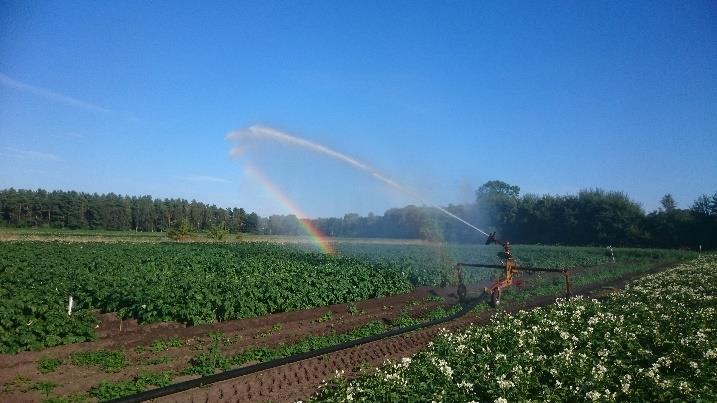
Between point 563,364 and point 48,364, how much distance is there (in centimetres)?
1125

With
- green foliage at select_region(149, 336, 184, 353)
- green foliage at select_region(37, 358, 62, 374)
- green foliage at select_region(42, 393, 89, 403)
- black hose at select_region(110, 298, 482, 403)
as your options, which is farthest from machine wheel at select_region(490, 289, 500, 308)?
green foliage at select_region(37, 358, 62, 374)

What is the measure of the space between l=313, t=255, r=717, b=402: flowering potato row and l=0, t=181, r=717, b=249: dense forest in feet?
106

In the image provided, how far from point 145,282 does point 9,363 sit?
769 cm

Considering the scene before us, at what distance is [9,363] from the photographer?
9.97m

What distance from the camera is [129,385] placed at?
904 cm

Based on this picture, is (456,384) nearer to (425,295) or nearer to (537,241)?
(425,295)

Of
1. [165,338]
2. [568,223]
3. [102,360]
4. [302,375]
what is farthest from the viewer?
[568,223]

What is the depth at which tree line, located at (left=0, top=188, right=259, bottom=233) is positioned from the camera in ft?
360

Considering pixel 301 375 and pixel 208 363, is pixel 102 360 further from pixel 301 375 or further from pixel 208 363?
pixel 301 375

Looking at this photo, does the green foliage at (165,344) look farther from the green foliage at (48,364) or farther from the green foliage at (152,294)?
the green foliage at (48,364)

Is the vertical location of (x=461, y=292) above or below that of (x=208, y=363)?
above

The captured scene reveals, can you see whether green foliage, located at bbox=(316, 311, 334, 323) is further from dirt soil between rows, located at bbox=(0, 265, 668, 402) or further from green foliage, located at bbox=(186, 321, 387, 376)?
green foliage, located at bbox=(186, 321, 387, 376)

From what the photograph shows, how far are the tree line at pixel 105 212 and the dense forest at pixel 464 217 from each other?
0.21 m

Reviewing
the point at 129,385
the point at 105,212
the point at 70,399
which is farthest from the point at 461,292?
the point at 105,212
